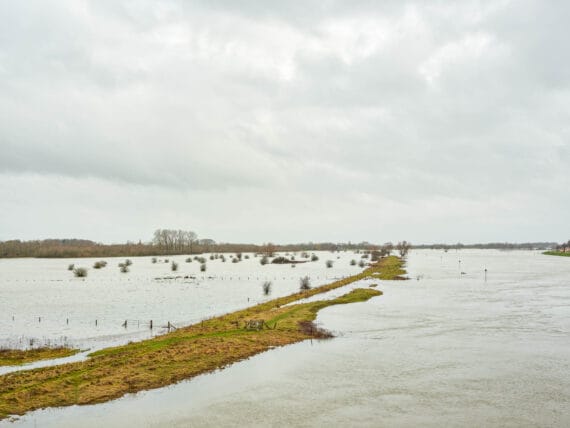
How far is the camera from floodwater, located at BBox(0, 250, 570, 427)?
16.1m

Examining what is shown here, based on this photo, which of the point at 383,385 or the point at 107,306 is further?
the point at 107,306

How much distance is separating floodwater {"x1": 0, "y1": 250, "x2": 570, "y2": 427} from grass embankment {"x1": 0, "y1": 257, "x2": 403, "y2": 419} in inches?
34.6

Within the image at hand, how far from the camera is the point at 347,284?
68.4 m

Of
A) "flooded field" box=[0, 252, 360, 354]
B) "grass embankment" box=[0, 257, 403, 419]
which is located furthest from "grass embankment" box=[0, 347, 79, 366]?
"grass embankment" box=[0, 257, 403, 419]

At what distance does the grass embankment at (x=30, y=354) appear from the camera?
23781mm

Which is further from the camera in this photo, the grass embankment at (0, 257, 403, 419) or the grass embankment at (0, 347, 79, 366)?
the grass embankment at (0, 347, 79, 366)

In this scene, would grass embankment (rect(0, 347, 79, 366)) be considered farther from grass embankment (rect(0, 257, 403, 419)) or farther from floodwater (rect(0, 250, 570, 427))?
floodwater (rect(0, 250, 570, 427))

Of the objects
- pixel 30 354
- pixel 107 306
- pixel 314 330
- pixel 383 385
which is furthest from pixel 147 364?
pixel 107 306

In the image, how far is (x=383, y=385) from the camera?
1986 cm

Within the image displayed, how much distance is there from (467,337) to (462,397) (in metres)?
13.0

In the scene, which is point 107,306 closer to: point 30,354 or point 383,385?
point 30,354

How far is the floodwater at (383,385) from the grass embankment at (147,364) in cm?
88

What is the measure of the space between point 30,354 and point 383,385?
2000cm

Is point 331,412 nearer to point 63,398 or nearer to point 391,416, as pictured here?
point 391,416
